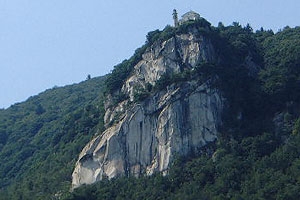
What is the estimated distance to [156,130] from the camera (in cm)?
8512

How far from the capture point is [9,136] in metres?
116

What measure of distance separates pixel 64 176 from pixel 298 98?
21.3 m

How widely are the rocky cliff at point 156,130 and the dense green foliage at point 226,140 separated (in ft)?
2.76

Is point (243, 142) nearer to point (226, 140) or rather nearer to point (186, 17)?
point (226, 140)

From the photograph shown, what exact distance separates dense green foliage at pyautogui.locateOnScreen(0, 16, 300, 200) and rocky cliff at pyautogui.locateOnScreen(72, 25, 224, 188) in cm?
84

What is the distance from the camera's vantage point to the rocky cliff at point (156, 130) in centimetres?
8419

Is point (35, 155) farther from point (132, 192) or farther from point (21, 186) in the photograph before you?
point (132, 192)

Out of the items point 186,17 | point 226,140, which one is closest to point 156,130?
point 226,140

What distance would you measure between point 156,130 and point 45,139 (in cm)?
2537

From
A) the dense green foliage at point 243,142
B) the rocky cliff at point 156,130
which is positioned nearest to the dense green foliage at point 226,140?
the dense green foliage at point 243,142

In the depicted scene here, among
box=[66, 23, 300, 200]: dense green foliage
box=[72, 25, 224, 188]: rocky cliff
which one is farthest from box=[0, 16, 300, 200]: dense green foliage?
box=[72, 25, 224, 188]: rocky cliff

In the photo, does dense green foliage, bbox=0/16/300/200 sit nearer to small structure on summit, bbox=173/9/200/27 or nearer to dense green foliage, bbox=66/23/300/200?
dense green foliage, bbox=66/23/300/200

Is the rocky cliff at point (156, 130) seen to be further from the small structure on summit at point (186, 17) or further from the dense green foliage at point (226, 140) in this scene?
the small structure on summit at point (186, 17)

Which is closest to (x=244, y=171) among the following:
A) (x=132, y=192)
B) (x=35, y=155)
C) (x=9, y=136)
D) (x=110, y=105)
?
(x=132, y=192)
